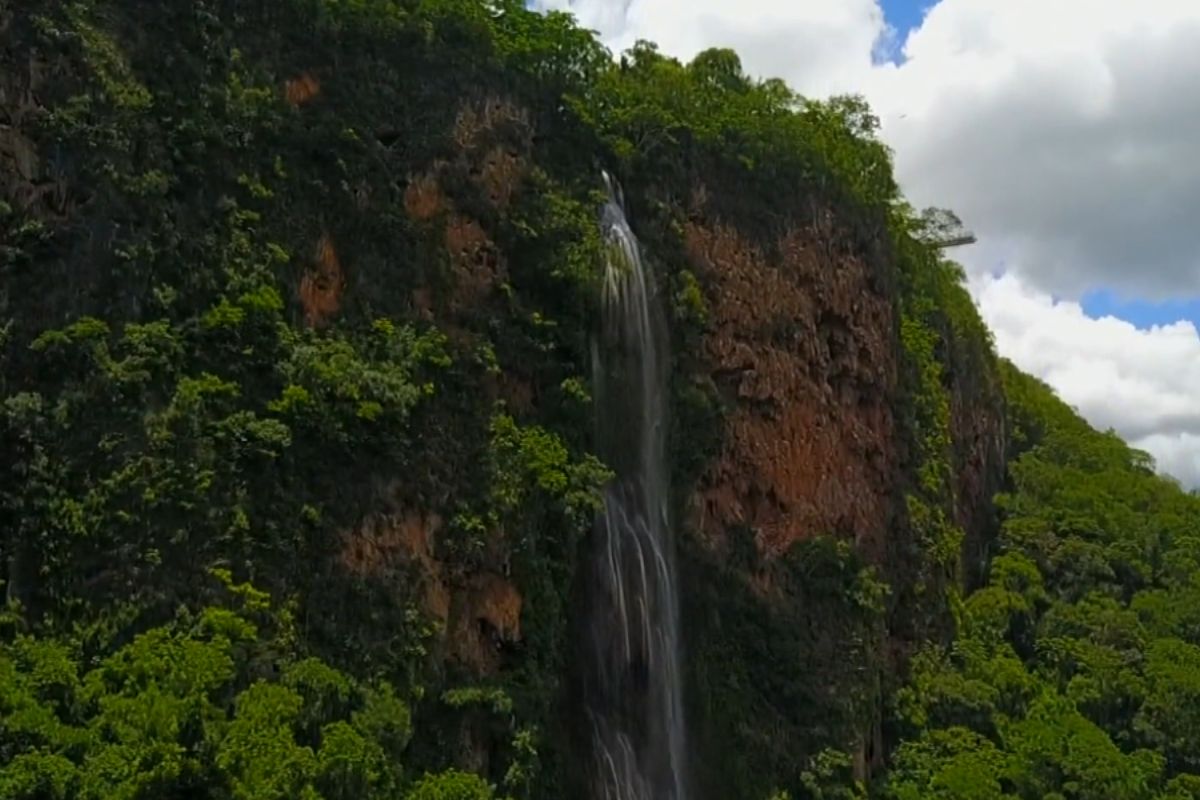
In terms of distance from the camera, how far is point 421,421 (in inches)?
611

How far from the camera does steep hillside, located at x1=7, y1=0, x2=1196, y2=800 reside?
1238cm

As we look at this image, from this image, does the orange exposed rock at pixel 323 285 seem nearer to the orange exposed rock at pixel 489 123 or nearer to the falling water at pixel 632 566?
the orange exposed rock at pixel 489 123

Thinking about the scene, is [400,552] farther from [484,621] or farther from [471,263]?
[471,263]

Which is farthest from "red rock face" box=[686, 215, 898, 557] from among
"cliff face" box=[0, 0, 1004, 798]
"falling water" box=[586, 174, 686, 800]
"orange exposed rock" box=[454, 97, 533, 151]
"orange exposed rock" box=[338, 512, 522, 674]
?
"orange exposed rock" box=[338, 512, 522, 674]

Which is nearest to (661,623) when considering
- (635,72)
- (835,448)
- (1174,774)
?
(835,448)

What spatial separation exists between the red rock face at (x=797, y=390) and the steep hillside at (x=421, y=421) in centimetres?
8

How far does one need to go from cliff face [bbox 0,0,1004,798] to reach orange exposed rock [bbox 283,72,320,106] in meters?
0.04

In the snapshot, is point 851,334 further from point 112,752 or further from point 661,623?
point 112,752

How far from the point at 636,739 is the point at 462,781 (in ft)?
11.9

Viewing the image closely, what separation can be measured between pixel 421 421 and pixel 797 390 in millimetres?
8700

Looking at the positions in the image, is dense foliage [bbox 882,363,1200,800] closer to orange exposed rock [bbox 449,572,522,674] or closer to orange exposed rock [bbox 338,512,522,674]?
orange exposed rock [bbox 449,572,522,674]

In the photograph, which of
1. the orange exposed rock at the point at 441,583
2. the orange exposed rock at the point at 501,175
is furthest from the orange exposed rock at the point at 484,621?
the orange exposed rock at the point at 501,175

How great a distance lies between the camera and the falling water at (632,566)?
16.6 metres

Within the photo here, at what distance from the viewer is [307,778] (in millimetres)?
12008
